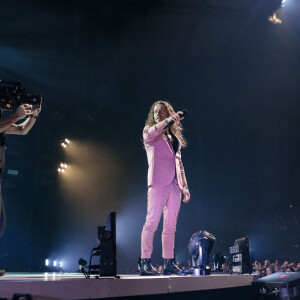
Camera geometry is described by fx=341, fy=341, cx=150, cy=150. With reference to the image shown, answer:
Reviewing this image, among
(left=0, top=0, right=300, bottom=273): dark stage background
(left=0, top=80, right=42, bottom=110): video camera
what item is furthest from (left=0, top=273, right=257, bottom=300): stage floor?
(left=0, top=0, right=300, bottom=273): dark stage background

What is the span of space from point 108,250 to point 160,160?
132cm

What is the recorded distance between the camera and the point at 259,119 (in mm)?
11430

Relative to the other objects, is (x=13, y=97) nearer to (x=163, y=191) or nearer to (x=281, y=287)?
(x=163, y=191)

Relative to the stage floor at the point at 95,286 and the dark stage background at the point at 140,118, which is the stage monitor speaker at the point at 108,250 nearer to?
the stage floor at the point at 95,286

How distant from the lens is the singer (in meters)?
3.44

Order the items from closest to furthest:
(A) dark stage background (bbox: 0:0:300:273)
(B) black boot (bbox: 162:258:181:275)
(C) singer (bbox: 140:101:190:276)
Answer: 1. (C) singer (bbox: 140:101:190:276)
2. (B) black boot (bbox: 162:258:181:275)
3. (A) dark stage background (bbox: 0:0:300:273)

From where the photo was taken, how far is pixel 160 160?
146 inches

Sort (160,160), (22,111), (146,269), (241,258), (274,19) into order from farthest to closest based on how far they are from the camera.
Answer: (274,19)
(241,258)
(160,160)
(146,269)
(22,111)

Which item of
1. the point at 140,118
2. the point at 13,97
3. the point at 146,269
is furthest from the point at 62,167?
the point at 13,97

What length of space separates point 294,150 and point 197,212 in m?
4.14

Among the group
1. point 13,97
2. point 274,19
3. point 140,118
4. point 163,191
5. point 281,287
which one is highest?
point 274,19

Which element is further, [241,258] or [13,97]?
[241,258]

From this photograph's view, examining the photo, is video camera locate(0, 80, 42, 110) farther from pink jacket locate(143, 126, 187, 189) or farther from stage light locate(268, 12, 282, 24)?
stage light locate(268, 12, 282, 24)

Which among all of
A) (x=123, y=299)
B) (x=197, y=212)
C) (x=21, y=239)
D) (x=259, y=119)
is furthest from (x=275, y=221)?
(x=123, y=299)
